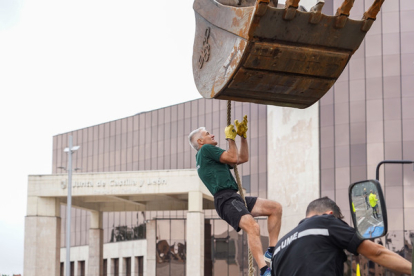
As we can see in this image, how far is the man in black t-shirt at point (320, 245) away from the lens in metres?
4.88

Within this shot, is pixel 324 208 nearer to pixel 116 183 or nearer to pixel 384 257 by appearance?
pixel 384 257

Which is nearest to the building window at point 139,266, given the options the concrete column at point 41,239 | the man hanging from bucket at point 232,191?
the concrete column at point 41,239

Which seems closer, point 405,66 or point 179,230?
point 405,66

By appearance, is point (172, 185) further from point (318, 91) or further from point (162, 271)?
point (318, 91)

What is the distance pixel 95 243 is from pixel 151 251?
18.3ft

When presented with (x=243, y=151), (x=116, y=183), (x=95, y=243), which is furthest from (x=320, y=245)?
(x=95, y=243)

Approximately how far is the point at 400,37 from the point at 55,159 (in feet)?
164

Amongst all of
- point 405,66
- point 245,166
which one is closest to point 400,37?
point 405,66

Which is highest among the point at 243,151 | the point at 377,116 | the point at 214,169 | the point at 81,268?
the point at 377,116

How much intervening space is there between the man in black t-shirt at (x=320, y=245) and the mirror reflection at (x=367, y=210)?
116 cm

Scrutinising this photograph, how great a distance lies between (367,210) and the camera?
11.6 feet

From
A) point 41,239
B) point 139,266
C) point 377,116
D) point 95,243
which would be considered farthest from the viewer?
point 139,266

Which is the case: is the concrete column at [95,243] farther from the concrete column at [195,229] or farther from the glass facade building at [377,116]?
the glass facade building at [377,116]

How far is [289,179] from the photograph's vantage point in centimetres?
5059
